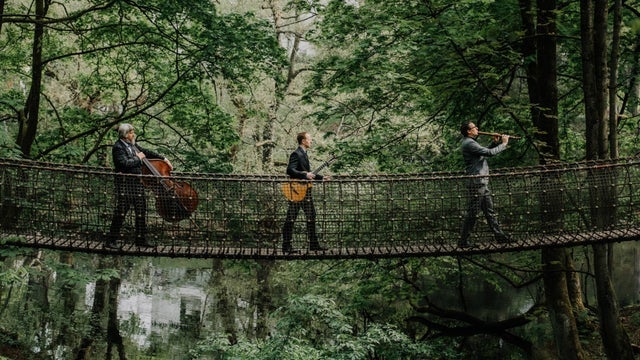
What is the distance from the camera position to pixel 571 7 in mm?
7527

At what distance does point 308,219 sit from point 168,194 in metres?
1.26

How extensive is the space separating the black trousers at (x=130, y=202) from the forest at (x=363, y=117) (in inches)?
32.0

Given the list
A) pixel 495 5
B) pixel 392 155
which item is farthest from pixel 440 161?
pixel 495 5

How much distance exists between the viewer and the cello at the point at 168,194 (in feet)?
16.8

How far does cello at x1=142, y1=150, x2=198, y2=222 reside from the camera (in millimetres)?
5117

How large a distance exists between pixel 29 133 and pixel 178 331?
5.33 metres

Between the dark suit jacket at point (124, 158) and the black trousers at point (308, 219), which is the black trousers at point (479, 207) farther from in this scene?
the dark suit jacket at point (124, 158)

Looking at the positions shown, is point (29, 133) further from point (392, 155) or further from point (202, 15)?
point (392, 155)

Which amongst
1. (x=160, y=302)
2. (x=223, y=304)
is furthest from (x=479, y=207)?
(x=160, y=302)

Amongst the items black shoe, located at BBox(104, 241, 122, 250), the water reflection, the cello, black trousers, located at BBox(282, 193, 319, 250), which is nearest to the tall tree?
black trousers, located at BBox(282, 193, 319, 250)

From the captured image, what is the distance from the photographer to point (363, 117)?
8617 mm

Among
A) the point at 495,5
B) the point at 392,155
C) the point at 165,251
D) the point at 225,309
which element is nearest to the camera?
the point at 165,251

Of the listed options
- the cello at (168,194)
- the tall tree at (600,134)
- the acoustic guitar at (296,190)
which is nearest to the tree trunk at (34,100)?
the cello at (168,194)

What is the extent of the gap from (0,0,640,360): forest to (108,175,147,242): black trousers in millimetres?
812
